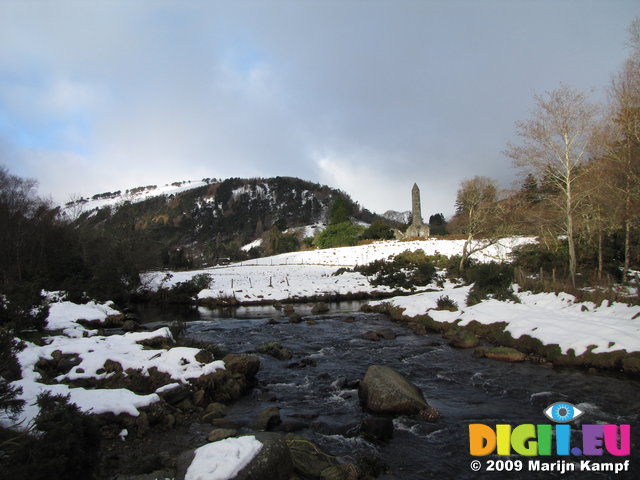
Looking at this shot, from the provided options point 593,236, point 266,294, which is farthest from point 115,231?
point 593,236

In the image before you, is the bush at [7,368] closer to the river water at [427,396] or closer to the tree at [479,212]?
the river water at [427,396]

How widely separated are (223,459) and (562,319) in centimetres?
1353

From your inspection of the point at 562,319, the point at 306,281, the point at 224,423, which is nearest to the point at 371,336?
the point at 562,319

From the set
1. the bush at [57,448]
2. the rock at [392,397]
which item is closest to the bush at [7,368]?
the bush at [57,448]

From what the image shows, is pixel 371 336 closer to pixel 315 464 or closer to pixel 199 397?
pixel 199 397

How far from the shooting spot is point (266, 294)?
28750 mm

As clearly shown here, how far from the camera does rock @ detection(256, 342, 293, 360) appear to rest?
12.7 metres

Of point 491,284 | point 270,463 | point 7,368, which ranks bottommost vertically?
point 270,463

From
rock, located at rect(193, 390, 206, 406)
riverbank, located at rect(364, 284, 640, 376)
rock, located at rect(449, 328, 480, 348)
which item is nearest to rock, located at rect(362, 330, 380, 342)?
riverbank, located at rect(364, 284, 640, 376)

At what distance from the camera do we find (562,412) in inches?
315

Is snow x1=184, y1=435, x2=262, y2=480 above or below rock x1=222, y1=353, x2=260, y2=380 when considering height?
above

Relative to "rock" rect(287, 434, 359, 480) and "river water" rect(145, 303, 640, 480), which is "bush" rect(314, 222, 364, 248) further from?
"rock" rect(287, 434, 359, 480)

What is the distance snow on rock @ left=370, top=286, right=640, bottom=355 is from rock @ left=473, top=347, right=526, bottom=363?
3.59 ft

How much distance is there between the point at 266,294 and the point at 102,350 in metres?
18.6
